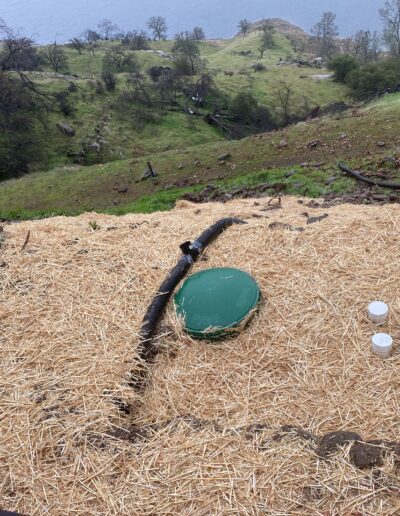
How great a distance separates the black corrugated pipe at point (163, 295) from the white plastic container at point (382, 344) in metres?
1.85

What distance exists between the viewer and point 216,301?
3.86 metres

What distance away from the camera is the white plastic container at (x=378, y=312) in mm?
3525

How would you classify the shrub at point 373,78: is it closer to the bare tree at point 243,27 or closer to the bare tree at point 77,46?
the bare tree at point 77,46

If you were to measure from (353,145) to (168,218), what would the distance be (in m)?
8.56

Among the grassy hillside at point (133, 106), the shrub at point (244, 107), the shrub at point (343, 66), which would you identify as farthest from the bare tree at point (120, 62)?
the shrub at point (343, 66)

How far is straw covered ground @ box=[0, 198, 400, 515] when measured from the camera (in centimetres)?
260

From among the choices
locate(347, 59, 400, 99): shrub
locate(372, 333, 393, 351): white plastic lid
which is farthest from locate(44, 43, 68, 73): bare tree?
locate(372, 333, 393, 351): white plastic lid

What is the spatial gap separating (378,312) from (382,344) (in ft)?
1.15

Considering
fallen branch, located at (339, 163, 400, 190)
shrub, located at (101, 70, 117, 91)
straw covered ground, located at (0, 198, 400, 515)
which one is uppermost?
shrub, located at (101, 70, 117, 91)

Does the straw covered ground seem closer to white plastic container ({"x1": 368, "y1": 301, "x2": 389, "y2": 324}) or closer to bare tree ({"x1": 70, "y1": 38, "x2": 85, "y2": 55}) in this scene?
white plastic container ({"x1": 368, "y1": 301, "x2": 389, "y2": 324})

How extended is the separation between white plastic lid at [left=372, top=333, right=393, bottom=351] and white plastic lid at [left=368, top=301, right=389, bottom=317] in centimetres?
24

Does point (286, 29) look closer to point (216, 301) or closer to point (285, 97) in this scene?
point (285, 97)

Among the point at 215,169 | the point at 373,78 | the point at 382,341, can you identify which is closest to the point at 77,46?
the point at 373,78

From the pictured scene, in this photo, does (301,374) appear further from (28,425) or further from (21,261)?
(21,261)
